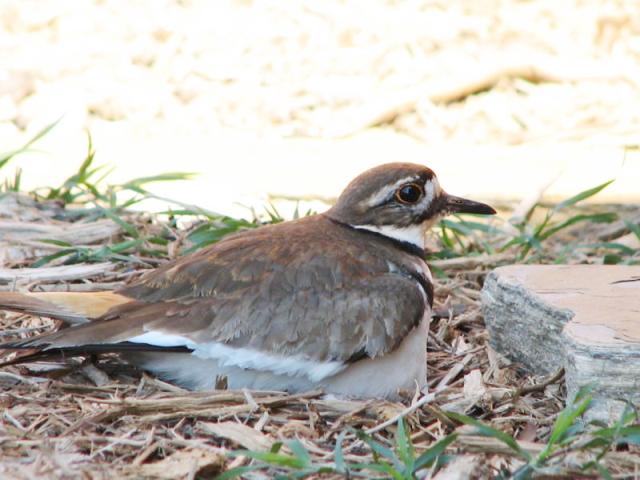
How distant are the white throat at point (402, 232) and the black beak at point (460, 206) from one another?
144 millimetres

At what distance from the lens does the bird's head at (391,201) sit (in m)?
4.64

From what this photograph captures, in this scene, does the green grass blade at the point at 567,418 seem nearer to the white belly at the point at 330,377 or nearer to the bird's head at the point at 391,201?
the white belly at the point at 330,377

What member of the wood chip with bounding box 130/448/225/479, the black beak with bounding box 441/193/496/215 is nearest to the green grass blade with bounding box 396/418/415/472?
the wood chip with bounding box 130/448/225/479

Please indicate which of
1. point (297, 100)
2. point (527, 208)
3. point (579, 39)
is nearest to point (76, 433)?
point (527, 208)

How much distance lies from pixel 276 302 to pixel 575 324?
3.41ft

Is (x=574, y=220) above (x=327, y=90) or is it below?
above

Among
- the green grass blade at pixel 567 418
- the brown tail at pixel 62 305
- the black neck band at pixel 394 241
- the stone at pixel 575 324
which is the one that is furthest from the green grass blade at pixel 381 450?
the black neck band at pixel 394 241

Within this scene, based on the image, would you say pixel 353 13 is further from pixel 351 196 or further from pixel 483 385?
pixel 483 385

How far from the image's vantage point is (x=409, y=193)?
4.67 m

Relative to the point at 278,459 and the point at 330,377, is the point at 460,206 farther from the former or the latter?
the point at 278,459

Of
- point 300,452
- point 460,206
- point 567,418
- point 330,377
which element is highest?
point 460,206

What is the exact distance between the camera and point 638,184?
296 inches

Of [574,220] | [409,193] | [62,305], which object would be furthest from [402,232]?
[62,305]

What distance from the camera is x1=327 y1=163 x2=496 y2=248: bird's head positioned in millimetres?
4637
